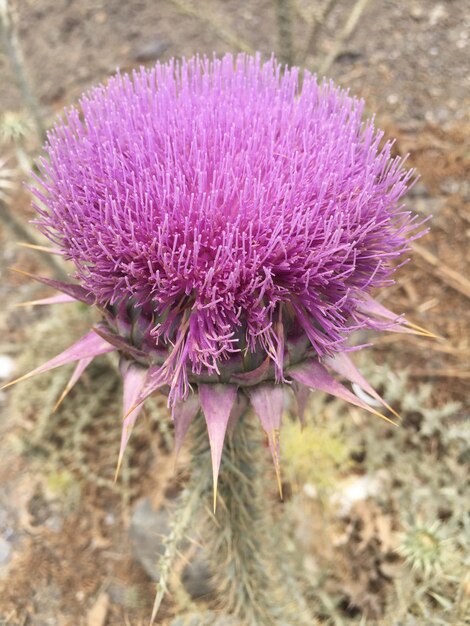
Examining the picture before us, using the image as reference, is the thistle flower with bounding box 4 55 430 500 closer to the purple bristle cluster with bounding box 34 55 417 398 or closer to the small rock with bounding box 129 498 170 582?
the purple bristle cluster with bounding box 34 55 417 398

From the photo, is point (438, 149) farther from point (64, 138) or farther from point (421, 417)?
point (64, 138)

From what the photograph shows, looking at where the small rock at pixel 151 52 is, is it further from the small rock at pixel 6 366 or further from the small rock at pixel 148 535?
the small rock at pixel 148 535

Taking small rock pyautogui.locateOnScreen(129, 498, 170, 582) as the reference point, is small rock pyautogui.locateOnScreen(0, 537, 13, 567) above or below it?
below

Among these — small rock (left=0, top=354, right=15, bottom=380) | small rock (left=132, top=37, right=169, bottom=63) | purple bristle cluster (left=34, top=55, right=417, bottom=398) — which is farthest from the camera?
small rock (left=132, top=37, right=169, bottom=63)

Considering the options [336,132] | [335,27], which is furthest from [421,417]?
[335,27]

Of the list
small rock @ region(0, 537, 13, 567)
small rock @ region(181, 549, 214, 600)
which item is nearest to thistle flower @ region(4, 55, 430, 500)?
small rock @ region(181, 549, 214, 600)

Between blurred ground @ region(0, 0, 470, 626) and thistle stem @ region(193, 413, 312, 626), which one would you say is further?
blurred ground @ region(0, 0, 470, 626)

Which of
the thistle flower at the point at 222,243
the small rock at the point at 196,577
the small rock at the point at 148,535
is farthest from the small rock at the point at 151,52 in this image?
the small rock at the point at 196,577

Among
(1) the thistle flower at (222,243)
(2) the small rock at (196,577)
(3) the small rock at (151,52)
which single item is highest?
(1) the thistle flower at (222,243)

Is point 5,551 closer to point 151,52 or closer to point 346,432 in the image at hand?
point 346,432
